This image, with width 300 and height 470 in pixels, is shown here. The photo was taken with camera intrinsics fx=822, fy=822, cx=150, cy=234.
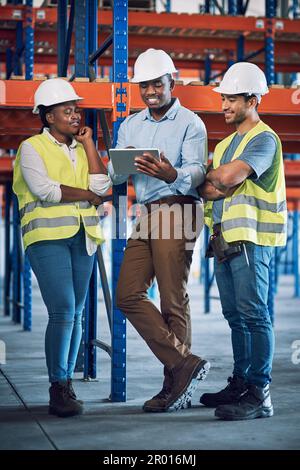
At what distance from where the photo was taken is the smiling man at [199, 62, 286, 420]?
4891 millimetres

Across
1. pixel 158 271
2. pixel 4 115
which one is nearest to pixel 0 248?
pixel 4 115

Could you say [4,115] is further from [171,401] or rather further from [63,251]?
[171,401]

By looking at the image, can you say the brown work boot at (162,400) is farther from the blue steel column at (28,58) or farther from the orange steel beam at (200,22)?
the orange steel beam at (200,22)

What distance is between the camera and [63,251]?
5176 mm

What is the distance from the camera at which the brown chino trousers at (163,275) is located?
508 centimetres

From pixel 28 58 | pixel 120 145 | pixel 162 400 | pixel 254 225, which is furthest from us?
pixel 28 58

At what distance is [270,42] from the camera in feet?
33.5

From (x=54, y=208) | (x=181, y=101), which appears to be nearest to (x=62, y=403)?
(x=54, y=208)

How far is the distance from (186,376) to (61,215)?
4.21 ft

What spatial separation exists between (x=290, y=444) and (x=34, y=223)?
81.8 inches

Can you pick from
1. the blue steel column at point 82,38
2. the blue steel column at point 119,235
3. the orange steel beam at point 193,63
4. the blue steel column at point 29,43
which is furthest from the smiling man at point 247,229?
the orange steel beam at point 193,63

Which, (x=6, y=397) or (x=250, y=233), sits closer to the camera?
(x=250, y=233)

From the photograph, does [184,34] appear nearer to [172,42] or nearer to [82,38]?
[172,42]

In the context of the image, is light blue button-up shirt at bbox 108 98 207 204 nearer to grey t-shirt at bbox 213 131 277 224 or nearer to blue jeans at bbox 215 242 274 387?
grey t-shirt at bbox 213 131 277 224
